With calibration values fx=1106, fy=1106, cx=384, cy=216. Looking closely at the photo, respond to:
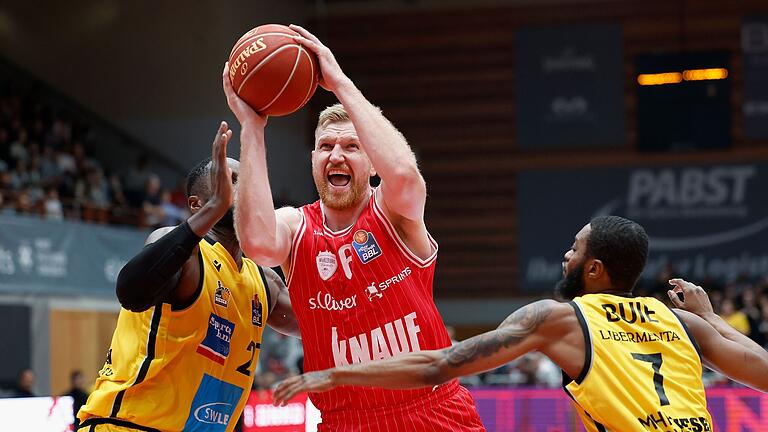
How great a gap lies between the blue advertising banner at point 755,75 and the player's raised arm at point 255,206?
63.5 feet

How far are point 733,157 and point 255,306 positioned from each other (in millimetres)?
19227

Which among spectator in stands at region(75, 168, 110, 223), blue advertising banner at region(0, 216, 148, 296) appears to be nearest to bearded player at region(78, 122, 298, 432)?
blue advertising banner at region(0, 216, 148, 296)

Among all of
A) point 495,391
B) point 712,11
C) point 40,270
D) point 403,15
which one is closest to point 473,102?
point 403,15

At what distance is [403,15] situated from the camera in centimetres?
2427

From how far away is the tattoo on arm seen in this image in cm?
399

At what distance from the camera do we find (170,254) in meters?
4.41

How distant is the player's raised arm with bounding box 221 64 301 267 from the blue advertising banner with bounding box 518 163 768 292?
1816 centimetres

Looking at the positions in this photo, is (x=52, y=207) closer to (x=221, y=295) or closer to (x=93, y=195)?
(x=93, y=195)

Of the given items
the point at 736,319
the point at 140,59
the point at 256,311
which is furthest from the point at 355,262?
the point at 140,59

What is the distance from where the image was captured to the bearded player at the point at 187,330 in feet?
14.6

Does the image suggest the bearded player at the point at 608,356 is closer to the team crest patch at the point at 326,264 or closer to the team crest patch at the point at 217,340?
the team crest patch at the point at 326,264

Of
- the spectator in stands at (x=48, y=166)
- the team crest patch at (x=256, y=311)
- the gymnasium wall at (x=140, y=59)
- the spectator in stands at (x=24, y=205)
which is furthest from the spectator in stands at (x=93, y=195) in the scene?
the team crest patch at (x=256, y=311)

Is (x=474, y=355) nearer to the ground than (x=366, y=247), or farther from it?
nearer to the ground

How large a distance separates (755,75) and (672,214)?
3215 mm
